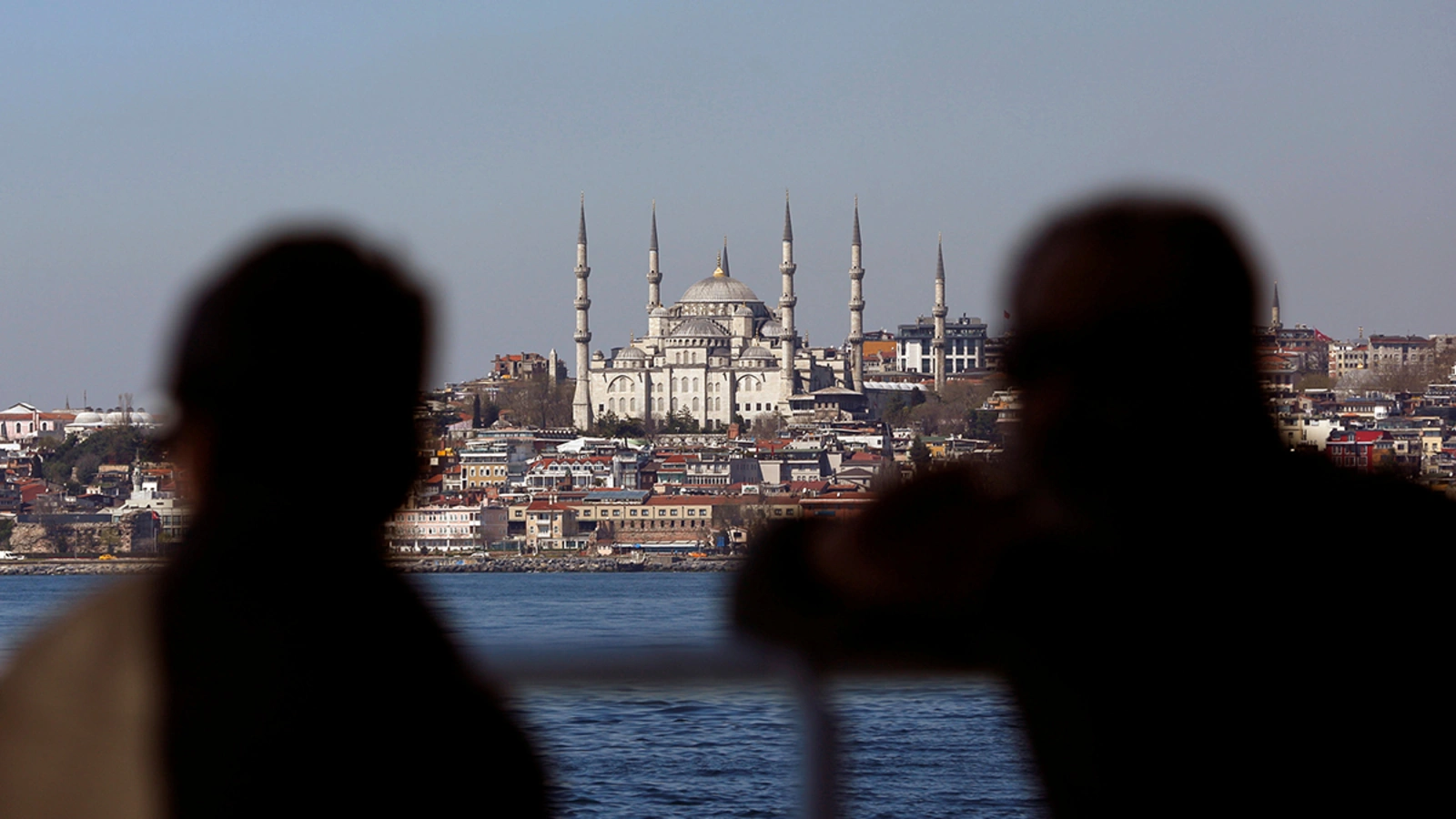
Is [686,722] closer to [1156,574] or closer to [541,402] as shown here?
[1156,574]

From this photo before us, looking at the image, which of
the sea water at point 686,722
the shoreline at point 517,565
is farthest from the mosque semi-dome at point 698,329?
the sea water at point 686,722

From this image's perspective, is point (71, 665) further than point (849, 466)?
No

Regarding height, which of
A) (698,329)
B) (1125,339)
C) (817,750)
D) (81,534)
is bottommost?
(81,534)

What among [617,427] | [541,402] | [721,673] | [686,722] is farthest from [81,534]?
[721,673]

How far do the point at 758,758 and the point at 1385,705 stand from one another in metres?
8.47

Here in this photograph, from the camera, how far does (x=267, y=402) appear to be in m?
0.48

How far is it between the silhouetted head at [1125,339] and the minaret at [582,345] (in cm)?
3363

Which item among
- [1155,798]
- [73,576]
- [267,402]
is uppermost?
[267,402]

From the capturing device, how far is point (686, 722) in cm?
1156

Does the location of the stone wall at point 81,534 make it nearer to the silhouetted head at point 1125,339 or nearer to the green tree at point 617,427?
the green tree at point 617,427

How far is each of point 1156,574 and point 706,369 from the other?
34.3 meters

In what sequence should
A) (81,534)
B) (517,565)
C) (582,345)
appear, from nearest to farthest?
(517,565)
(81,534)
(582,345)

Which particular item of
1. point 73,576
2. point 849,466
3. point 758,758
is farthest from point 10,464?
point 758,758

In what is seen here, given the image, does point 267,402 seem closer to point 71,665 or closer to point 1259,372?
point 71,665
